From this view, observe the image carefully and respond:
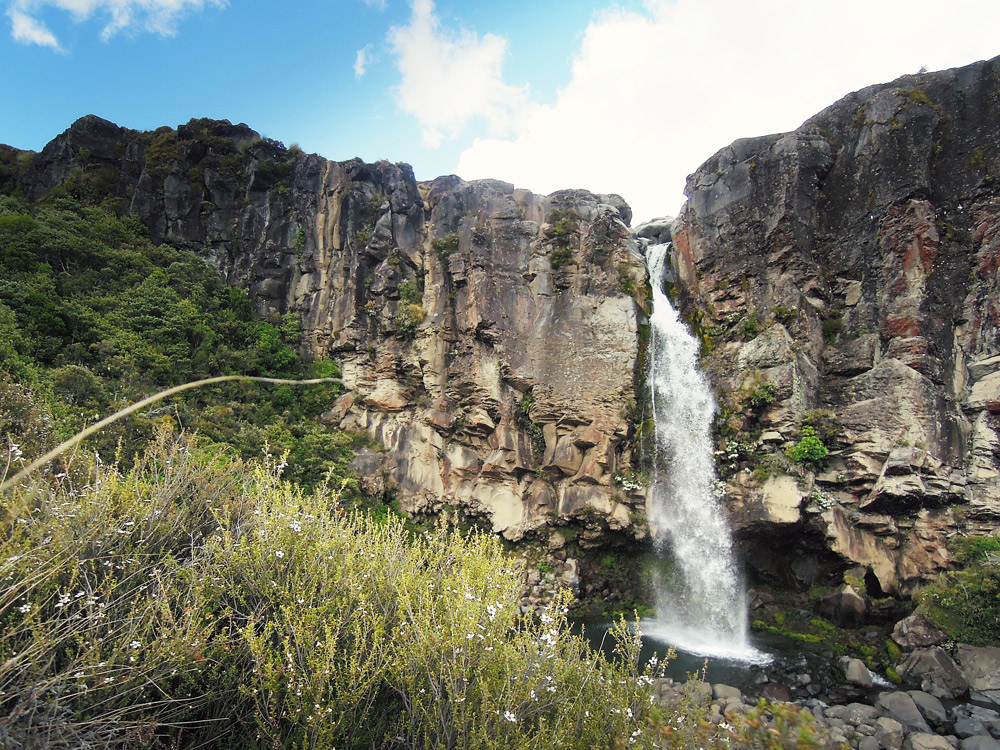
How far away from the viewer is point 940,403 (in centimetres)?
1631

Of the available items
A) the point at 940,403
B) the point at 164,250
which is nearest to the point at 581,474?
the point at 940,403

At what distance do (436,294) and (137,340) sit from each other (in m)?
14.5

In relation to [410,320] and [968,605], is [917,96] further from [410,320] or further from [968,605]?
[410,320]

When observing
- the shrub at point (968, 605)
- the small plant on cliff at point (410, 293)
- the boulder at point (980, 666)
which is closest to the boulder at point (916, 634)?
the shrub at point (968, 605)

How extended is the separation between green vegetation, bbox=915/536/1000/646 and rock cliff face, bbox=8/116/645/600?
28.7 feet

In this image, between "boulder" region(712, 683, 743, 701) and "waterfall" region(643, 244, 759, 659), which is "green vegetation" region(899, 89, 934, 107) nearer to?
"waterfall" region(643, 244, 759, 659)

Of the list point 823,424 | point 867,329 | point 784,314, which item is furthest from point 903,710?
point 784,314

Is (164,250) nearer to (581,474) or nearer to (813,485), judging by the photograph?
(581,474)

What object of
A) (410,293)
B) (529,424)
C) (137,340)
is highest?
(410,293)

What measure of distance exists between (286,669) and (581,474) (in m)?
16.5

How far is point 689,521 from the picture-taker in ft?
61.5

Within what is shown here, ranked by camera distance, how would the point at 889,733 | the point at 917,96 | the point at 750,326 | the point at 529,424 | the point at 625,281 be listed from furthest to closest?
the point at 625,281
the point at 529,424
the point at 750,326
the point at 917,96
the point at 889,733

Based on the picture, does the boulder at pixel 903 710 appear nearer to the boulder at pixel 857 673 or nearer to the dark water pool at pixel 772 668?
the dark water pool at pixel 772 668

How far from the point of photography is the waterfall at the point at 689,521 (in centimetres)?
1703
